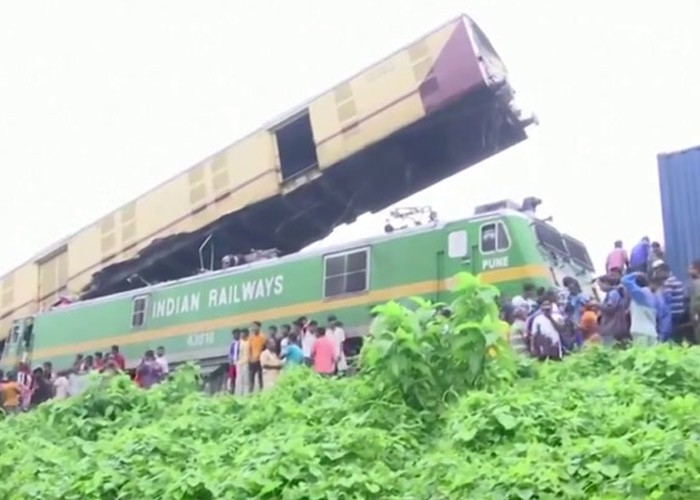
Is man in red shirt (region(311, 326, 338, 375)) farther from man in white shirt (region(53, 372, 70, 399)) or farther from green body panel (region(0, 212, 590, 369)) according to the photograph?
man in white shirt (region(53, 372, 70, 399))

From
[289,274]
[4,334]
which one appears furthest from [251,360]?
[4,334]

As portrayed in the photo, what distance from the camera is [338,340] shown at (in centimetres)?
1252

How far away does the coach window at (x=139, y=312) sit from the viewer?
1708cm

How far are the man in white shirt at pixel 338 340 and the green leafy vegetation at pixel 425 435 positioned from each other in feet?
12.7

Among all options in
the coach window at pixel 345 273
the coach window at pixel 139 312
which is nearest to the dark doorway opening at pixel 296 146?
the coach window at pixel 345 273

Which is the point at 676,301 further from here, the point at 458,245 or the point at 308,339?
the point at 308,339

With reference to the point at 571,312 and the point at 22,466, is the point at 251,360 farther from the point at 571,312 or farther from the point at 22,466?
the point at 22,466

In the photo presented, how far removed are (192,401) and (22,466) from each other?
5.95ft

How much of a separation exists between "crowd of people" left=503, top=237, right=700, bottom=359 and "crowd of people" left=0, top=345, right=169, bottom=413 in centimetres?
558

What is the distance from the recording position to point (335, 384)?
7.89 m

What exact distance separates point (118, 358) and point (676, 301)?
8.78m

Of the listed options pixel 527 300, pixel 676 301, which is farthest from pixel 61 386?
pixel 676 301

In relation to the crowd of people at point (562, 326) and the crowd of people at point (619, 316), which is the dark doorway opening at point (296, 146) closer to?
the crowd of people at point (562, 326)

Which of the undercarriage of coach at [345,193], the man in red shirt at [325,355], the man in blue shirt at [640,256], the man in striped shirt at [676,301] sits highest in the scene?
the undercarriage of coach at [345,193]
